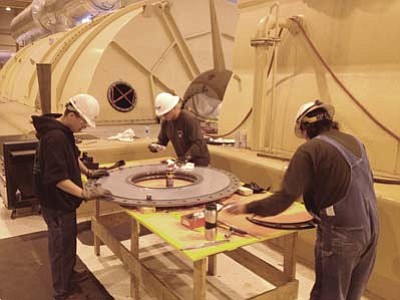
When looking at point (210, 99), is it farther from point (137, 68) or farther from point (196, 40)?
point (137, 68)

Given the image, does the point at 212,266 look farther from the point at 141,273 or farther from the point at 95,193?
the point at 95,193

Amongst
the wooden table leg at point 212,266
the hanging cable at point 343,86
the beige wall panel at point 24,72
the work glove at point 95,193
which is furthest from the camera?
the beige wall panel at point 24,72

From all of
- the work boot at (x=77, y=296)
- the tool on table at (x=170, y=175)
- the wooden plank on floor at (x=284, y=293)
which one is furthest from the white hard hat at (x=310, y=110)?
the work boot at (x=77, y=296)

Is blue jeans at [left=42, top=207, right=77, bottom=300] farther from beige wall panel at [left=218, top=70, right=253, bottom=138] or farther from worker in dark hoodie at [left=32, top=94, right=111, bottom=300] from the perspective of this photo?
beige wall panel at [left=218, top=70, right=253, bottom=138]

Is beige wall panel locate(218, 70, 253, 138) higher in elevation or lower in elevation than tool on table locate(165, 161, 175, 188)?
higher

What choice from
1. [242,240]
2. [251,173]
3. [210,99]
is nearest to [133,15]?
[210,99]

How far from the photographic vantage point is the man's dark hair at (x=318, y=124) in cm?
179

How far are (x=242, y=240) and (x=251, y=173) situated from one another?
170 centimetres

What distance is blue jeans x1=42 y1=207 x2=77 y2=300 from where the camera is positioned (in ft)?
7.93

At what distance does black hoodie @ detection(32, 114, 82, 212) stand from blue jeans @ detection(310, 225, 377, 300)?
150cm

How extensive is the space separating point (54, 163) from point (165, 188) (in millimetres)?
711

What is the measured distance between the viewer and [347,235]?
5.67ft

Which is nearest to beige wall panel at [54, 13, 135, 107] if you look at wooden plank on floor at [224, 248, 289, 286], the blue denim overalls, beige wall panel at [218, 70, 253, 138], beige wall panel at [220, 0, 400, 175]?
beige wall panel at [218, 70, 253, 138]

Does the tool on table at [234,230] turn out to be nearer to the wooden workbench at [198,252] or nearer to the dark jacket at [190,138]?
the wooden workbench at [198,252]
